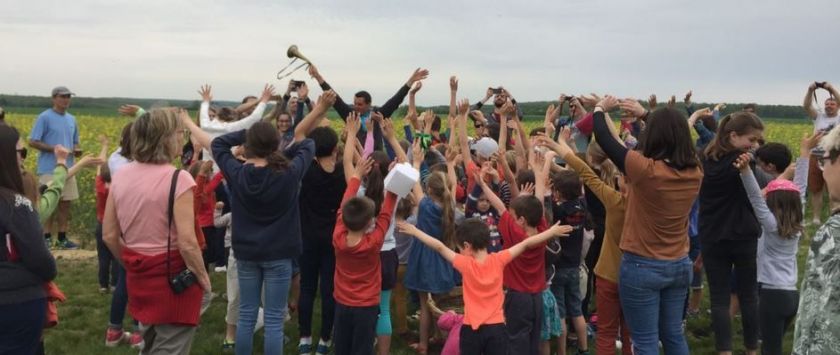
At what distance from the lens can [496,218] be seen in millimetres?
6070

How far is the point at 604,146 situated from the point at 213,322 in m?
4.68

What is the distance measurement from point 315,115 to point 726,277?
3.48 metres

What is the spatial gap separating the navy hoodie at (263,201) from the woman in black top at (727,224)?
311cm

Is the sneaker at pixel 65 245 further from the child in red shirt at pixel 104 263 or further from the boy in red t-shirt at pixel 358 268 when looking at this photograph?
the boy in red t-shirt at pixel 358 268

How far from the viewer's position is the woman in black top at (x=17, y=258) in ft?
11.8

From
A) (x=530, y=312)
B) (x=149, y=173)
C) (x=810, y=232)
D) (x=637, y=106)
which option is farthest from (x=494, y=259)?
(x=810, y=232)

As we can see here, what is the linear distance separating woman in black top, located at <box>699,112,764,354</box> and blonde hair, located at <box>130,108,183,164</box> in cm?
394

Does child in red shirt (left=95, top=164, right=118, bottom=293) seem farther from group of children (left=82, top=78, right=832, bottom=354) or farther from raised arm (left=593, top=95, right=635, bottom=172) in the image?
raised arm (left=593, top=95, right=635, bottom=172)

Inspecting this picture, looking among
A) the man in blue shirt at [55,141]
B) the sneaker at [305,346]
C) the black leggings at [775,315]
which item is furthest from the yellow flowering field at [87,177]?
the black leggings at [775,315]

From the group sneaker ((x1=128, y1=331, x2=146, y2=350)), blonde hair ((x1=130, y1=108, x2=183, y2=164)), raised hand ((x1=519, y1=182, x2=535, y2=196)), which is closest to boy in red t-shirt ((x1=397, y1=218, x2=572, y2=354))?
raised hand ((x1=519, y1=182, x2=535, y2=196))

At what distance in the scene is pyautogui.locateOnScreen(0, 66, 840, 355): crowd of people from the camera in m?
3.97

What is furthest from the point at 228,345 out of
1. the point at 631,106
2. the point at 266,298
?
the point at 631,106

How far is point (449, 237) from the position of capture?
5.93 metres

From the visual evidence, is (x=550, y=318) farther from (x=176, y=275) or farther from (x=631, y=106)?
(x=176, y=275)
